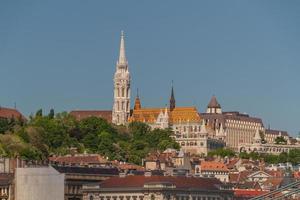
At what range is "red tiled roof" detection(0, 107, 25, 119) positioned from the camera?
120238mm

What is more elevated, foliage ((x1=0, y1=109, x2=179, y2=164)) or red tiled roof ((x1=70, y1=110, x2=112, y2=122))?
red tiled roof ((x1=70, y1=110, x2=112, y2=122))

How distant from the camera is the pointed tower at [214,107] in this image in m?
171

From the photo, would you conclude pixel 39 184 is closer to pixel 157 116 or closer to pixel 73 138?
pixel 73 138

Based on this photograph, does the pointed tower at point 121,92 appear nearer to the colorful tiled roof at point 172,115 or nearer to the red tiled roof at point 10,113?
the colorful tiled roof at point 172,115

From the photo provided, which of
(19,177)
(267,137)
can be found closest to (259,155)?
(267,137)

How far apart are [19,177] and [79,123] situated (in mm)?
58762

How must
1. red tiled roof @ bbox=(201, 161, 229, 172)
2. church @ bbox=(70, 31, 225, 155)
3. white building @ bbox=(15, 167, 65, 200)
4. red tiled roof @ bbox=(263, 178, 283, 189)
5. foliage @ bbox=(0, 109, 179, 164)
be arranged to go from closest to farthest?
white building @ bbox=(15, 167, 65, 200) < red tiled roof @ bbox=(263, 178, 283, 189) < foliage @ bbox=(0, 109, 179, 164) < red tiled roof @ bbox=(201, 161, 229, 172) < church @ bbox=(70, 31, 225, 155)

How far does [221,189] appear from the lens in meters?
79.5

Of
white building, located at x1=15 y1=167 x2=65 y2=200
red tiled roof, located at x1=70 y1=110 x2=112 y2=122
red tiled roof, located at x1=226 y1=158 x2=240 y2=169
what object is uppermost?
red tiled roof, located at x1=70 y1=110 x2=112 y2=122

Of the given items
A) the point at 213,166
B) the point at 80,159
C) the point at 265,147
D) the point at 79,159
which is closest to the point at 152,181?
the point at 79,159

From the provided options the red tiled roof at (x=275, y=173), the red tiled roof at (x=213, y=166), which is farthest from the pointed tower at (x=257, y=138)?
the red tiled roof at (x=275, y=173)

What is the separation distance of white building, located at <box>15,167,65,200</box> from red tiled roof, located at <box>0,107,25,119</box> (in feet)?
186

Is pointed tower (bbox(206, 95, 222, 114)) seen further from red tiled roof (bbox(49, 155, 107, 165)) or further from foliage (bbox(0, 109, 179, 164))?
red tiled roof (bbox(49, 155, 107, 165))

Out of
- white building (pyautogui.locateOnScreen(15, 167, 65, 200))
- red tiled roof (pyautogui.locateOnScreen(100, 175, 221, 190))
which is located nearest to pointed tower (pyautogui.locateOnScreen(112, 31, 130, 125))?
red tiled roof (pyautogui.locateOnScreen(100, 175, 221, 190))
